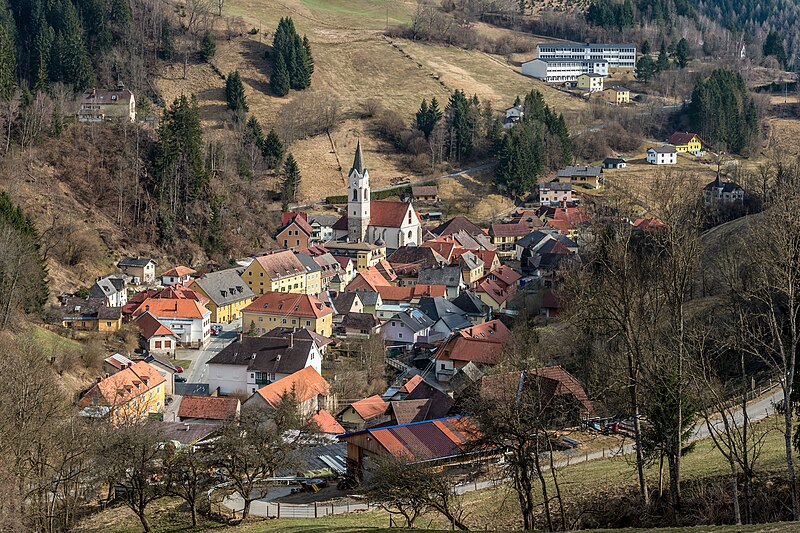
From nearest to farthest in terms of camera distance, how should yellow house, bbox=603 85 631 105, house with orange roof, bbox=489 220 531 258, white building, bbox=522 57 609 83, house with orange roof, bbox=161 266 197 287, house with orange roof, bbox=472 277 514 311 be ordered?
house with orange roof, bbox=472 277 514 311, house with orange roof, bbox=161 266 197 287, house with orange roof, bbox=489 220 531 258, yellow house, bbox=603 85 631 105, white building, bbox=522 57 609 83

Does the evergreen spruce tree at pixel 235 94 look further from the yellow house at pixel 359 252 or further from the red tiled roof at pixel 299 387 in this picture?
the red tiled roof at pixel 299 387

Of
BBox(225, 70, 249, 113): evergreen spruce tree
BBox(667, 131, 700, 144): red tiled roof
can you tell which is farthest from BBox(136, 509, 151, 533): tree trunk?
BBox(667, 131, 700, 144): red tiled roof

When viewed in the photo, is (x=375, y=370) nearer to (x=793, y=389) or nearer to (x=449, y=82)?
(x=793, y=389)

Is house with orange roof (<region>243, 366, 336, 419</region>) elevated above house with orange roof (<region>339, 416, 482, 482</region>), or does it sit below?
below

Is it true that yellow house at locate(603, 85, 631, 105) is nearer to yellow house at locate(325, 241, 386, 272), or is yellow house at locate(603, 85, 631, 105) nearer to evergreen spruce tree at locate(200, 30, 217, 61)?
evergreen spruce tree at locate(200, 30, 217, 61)

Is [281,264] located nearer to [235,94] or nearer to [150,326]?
[150,326]

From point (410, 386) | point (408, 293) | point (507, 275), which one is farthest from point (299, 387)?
point (507, 275)
